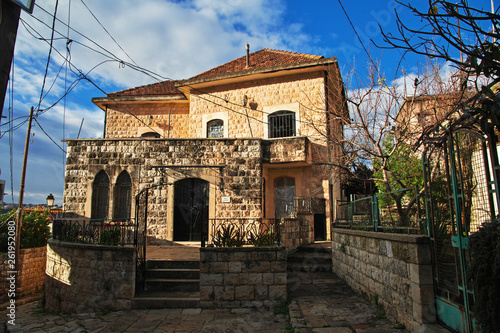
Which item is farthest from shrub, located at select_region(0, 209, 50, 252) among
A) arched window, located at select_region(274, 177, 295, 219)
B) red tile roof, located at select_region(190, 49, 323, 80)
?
red tile roof, located at select_region(190, 49, 323, 80)

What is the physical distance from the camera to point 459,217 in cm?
391

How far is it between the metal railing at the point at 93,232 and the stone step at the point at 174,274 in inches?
35.7

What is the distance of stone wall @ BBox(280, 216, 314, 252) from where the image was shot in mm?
9805

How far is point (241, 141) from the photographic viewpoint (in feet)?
40.4

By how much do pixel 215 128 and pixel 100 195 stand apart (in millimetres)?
5966

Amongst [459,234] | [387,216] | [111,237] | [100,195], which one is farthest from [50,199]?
[459,234]

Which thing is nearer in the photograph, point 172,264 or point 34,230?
point 172,264

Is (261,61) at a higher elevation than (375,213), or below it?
higher

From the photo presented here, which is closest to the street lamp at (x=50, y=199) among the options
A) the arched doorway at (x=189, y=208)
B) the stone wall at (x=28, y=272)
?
the stone wall at (x=28, y=272)

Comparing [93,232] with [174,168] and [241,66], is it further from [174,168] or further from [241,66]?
[241,66]

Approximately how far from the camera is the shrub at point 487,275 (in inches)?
111

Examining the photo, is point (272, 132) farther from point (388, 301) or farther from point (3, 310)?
point (3, 310)

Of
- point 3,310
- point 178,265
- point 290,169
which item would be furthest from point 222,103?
point 3,310

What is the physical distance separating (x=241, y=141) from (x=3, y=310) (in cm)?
939
